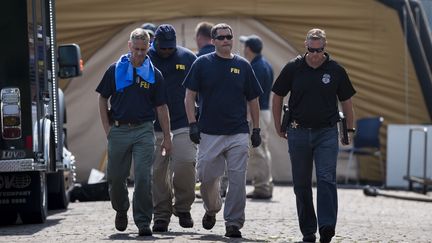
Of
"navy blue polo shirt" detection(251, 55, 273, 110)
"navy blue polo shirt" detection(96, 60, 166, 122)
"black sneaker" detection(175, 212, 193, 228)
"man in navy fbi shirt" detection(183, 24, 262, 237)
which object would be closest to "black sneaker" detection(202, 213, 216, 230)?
"man in navy fbi shirt" detection(183, 24, 262, 237)

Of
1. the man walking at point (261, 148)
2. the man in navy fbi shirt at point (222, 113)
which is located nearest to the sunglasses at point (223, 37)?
the man in navy fbi shirt at point (222, 113)

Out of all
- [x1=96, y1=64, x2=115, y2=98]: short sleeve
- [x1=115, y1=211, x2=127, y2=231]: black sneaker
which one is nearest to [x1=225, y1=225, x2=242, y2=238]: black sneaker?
[x1=115, y1=211, x2=127, y2=231]: black sneaker

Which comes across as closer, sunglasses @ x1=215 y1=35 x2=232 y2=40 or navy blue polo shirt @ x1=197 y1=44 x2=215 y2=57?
sunglasses @ x1=215 y1=35 x2=232 y2=40

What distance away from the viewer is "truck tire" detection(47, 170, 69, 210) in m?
14.8

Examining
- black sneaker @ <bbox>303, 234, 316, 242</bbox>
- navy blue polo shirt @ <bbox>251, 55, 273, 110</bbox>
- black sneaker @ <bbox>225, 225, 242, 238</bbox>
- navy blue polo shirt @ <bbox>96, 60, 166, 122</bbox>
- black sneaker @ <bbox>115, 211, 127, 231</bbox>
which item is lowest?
black sneaker @ <bbox>303, 234, 316, 242</bbox>

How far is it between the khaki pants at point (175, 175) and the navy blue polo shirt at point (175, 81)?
12cm

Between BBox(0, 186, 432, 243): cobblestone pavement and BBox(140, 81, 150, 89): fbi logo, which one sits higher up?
BBox(140, 81, 150, 89): fbi logo

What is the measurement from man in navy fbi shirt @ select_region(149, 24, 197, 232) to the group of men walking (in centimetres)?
2

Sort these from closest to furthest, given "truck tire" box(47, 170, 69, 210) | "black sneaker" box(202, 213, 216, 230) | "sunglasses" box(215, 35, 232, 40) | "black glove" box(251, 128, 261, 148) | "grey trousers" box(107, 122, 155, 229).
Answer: "grey trousers" box(107, 122, 155, 229)
"sunglasses" box(215, 35, 232, 40)
"black glove" box(251, 128, 261, 148)
"black sneaker" box(202, 213, 216, 230)
"truck tire" box(47, 170, 69, 210)

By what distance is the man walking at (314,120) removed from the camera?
1075cm

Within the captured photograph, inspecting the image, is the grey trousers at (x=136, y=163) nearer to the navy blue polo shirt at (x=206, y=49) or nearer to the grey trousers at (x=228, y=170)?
the grey trousers at (x=228, y=170)

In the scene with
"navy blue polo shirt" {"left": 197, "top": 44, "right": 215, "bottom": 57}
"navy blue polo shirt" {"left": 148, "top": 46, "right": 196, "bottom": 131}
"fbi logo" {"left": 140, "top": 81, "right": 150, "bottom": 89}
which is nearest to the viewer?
"fbi logo" {"left": 140, "top": 81, "right": 150, "bottom": 89}

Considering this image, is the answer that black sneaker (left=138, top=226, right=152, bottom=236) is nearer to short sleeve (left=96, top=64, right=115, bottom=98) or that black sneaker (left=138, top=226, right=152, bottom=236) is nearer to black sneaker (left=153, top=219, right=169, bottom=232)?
black sneaker (left=153, top=219, right=169, bottom=232)

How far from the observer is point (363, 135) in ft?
66.2
